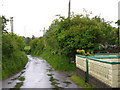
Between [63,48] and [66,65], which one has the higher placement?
[63,48]

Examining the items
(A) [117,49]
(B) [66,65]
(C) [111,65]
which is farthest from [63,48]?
(C) [111,65]

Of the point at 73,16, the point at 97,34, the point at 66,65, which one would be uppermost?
the point at 73,16

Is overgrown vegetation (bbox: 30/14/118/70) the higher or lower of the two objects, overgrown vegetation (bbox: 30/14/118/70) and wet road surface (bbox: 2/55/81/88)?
the higher

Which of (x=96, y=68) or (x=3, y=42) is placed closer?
(x=96, y=68)

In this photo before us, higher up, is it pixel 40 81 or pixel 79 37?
pixel 79 37

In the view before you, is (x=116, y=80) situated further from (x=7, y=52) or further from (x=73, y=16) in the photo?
(x=73, y=16)

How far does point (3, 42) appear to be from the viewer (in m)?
14.4

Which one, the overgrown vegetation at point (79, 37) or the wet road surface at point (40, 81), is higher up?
the overgrown vegetation at point (79, 37)

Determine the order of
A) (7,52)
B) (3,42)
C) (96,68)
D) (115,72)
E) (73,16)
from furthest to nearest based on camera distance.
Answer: (73,16) → (7,52) → (3,42) → (96,68) → (115,72)

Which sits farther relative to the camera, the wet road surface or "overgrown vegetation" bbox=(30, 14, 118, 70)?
"overgrown vegetation" bbox=(30, 14, 118, 70)

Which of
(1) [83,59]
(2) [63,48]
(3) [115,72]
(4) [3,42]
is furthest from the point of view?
(2) [63,48]

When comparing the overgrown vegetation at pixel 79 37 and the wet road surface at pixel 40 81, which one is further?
the overgrown vegetation at pixel 79 37

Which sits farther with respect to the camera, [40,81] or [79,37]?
[79,37]

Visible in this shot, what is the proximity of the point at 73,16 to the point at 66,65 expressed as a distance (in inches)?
226
